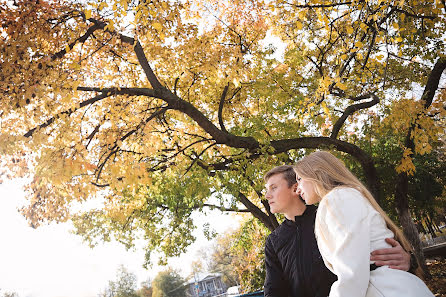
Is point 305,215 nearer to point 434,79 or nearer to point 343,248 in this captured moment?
point 343,248

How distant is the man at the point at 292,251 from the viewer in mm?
2406

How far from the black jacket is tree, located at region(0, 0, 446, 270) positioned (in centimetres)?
213

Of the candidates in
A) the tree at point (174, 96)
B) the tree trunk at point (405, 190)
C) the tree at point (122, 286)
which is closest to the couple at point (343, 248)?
the tree at point (174, 96)

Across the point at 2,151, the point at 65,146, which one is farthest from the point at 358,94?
the point at 2,151

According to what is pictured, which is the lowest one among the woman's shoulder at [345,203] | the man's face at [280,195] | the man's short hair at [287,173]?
the woman's shoulder at [345,203]

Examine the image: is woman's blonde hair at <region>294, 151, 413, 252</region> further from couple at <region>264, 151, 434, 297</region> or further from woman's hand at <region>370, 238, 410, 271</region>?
woman's hand at <region>370, 238, 410, 271</region>

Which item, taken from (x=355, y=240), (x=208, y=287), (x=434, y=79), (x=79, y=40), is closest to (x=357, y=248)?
(x=355, y=240)

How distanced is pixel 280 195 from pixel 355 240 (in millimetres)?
1234

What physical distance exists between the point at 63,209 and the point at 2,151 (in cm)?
323

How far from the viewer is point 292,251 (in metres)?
2.59

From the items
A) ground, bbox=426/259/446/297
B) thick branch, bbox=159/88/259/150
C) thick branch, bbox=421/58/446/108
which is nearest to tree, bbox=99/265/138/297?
ground, bbox=426/259/446/297

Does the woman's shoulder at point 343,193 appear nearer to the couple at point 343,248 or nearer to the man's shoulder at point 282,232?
the couple at point 343,248

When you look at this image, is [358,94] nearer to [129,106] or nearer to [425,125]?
[425,125]

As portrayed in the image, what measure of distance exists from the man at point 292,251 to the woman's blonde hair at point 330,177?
0.62 metres
